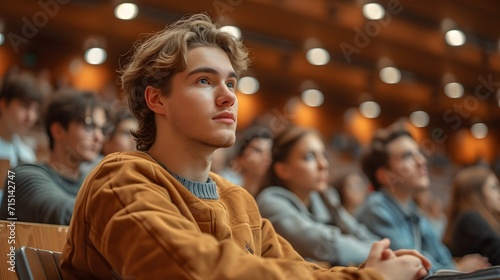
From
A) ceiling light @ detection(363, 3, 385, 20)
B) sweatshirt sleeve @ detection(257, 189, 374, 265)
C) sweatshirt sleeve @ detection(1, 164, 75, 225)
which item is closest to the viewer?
sweatshirt sleeve @ detection(1, 164, 75, 225)

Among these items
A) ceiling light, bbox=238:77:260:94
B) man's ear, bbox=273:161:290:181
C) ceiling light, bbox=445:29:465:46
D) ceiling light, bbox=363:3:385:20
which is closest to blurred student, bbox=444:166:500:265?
man's ear, bbox=273:161:290:181

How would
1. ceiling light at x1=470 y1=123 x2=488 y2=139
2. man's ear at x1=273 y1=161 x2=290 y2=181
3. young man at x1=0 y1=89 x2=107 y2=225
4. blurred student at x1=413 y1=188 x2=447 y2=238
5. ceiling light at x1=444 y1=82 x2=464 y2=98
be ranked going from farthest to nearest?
ceiling light at x1=470 y1=123 x2=488 y2=139 → ceiling light at x1=444 y1=82 x2=464 y2=98 → blurred student at x1=413 y1=188 x2=447 y2=238 → man's ear at x1=273 y1=161 x2=290 y2=181 → young man at x1=0 y1=89 x2=107 y2=225

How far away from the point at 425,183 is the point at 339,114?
5.73 m

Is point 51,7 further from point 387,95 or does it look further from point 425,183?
→ point 387,95

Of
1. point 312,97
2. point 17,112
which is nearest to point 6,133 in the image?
point 17,112

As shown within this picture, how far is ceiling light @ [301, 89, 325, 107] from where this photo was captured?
8.32 metres

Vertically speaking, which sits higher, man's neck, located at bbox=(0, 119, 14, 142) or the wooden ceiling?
the wooden ceiling

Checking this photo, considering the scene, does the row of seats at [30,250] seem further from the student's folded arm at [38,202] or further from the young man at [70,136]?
the young man at [70,136]

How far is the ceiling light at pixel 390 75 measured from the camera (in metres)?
7.48

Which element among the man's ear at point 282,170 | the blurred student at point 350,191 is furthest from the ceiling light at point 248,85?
the man's ear at point 282,170

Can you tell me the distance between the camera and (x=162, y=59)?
1.35 meters

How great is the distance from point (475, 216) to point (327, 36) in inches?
141

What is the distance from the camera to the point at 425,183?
3135mm

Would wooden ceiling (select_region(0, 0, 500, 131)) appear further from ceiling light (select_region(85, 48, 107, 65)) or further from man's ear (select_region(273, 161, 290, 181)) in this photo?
man's ear (select_region(273, 161, 290, 181))
